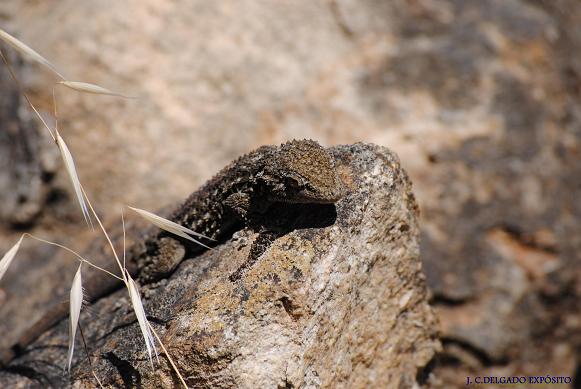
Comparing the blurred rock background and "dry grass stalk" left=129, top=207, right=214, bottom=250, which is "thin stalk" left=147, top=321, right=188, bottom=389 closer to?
"dry grass stalk" left=129, top=207, right=214, bottom=250

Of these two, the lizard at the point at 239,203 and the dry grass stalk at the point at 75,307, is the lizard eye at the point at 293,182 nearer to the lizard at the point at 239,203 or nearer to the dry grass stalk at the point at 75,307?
the lizard at the point at 239,203

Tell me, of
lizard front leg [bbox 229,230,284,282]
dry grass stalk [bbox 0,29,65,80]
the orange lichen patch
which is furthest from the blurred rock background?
dry grass stalk [bbox 0,29,65,80]

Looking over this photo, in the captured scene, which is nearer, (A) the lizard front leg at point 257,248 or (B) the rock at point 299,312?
(B) the rock at point 299,312

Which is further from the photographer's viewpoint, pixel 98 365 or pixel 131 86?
pixel 131 86

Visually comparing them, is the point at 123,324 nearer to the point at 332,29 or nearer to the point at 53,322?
the point at 53,322

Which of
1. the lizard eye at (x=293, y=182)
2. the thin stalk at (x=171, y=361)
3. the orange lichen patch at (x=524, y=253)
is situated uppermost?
the orange lichen patch at (x=524, y=253)

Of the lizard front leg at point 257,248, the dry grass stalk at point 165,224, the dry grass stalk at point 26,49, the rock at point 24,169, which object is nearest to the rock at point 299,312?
the lizard front leg at point 257,248

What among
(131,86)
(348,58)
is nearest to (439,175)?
(348,58)

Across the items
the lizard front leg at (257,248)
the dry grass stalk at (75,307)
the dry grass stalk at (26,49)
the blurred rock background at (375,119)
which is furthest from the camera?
the blurred rock background at (375,119)
